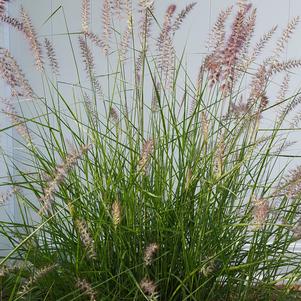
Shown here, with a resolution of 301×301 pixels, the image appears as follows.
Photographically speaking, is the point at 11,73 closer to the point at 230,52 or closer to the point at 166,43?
the point at 166,43

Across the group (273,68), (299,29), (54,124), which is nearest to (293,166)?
(299,29)

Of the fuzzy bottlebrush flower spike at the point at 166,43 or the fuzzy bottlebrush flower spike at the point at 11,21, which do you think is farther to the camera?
the fuzzy bottlebrush flower spike at the point at 166,43

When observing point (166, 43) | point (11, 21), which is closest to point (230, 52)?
point (166, 43)

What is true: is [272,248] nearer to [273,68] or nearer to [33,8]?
Result: [273,68]

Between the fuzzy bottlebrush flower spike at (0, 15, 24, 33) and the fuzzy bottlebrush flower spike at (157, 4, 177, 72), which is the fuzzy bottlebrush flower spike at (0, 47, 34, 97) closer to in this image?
the fuzzy bottlebrush flower spike at (0, 15, 24, 33)

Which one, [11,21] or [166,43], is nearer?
[11,21]

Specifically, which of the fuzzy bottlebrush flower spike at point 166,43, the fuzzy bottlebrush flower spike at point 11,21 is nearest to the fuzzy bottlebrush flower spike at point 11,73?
the fuzzy bottlebrush flower spike at point 11,21

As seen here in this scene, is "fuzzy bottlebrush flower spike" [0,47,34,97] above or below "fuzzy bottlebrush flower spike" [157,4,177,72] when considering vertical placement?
below

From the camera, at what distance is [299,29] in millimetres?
3045

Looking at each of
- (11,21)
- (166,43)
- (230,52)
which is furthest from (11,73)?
(230,52)

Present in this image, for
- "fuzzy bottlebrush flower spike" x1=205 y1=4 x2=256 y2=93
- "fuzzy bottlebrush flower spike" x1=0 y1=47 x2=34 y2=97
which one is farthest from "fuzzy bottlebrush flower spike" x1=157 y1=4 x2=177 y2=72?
"fuzzy bottlebrush flower spike" x1=0 y1=47 x2=34 y2=97

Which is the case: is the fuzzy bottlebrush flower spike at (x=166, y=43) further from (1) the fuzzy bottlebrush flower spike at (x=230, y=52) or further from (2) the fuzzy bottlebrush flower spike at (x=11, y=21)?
(2) the fuzzy bottlebrush flower spike at (x=11, y=21)

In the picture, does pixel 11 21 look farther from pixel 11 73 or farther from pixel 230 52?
pixel 230 52

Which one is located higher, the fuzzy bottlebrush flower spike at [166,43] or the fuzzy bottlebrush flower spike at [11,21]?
the fuzzy bottlebrush flower spike at [11,21]
